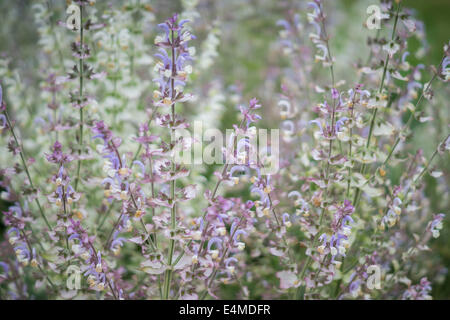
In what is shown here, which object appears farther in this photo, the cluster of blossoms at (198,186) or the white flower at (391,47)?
the white flower at (391,47)

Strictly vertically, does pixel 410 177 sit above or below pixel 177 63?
below

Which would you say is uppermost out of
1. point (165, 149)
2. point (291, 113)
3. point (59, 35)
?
point (59, 35)

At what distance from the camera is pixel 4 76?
2.11 metres

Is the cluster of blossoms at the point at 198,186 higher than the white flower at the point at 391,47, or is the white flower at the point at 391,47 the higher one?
the white flower at the point at 391,47

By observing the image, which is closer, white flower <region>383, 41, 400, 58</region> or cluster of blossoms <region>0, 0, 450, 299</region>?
cluster of blossoms <region>0, 0, 450, 299</region>

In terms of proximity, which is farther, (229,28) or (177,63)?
(229,28)

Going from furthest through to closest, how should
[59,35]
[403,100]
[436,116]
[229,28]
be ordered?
[229,28], [436,116], [59,35], [403,100]

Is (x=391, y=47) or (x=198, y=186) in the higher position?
(x=391, y=47)

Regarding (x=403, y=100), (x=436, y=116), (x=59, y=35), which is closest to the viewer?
(x=403, y=100)

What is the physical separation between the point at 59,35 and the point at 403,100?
1.93m

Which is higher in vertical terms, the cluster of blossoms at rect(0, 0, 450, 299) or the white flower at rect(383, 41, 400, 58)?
the white flower at rect(383, 41, 400, 58)

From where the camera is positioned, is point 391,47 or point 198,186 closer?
point 391,47
